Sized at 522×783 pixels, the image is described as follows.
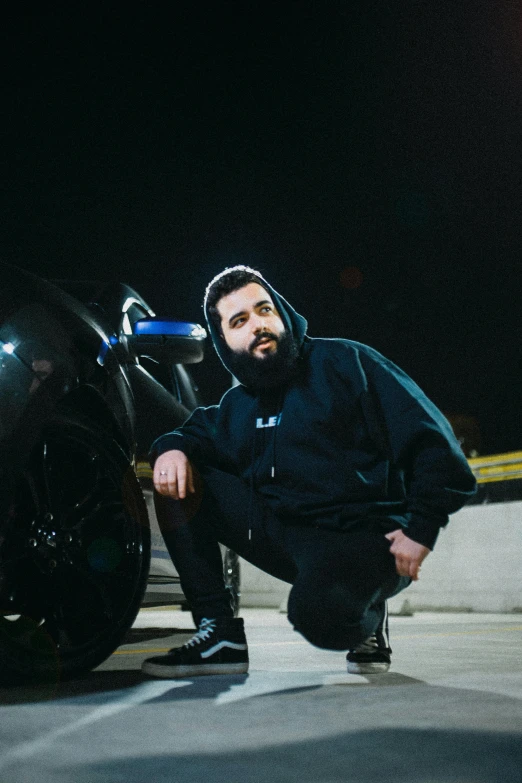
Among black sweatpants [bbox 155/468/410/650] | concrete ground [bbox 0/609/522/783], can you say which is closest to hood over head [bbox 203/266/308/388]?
black sweatpants [bbox 155/468/410/650]

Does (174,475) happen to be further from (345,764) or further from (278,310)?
(345,764)

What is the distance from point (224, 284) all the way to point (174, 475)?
2.32 ft

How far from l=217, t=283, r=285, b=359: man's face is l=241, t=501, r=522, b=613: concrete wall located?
18.7 ft

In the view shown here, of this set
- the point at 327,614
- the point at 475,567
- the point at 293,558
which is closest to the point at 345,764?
the point at 327,614

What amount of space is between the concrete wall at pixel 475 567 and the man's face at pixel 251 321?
5715mm

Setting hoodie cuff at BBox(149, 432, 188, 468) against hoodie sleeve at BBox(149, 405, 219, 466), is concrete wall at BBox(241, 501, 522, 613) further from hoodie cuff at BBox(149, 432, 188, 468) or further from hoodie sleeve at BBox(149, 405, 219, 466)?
Answer: hoodie cuff at BBox(149, 432, 188, 468)

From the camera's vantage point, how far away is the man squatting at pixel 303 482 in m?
2.94

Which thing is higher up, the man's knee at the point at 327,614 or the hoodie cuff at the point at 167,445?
the hoodie cuff at the point at 167,445

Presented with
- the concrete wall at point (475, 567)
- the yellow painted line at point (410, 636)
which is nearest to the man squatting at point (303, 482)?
the yellow painted line at point (410, 636)

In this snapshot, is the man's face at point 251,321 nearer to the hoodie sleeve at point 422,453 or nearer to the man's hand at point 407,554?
the hoodie sleeve at point 422,453

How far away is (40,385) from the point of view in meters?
2.77

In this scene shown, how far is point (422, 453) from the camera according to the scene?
2.93 m

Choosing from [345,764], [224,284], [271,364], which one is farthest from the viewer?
[224,284]

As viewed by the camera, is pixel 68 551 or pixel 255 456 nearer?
pixel 68 551
